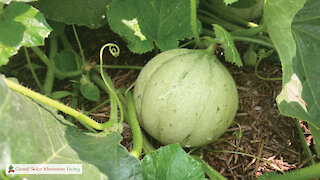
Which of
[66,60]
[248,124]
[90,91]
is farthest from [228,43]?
[66,60]

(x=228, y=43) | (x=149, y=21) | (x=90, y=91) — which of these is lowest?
(x=90, y=91)

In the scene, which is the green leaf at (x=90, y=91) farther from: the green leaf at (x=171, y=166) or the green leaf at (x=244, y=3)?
the green leaf at (x=244, y=3)

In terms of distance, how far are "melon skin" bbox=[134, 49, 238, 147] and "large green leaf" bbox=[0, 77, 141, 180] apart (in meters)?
0.26

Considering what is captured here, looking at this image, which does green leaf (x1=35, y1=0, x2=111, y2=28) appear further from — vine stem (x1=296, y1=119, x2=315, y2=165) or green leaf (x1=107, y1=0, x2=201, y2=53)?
vine stem (x1=296, y1=119, x2=315, y2=165)

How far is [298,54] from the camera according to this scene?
1.13m

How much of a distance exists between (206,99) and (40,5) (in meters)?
0.72

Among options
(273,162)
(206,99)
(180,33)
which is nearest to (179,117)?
(206,99)

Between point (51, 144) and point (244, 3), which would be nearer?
point (51, 144)

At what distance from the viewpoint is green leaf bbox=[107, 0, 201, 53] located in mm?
1219

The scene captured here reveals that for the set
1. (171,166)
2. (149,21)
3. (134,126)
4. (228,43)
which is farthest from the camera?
(149,21)

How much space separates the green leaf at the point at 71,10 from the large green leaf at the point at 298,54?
2.10 feet

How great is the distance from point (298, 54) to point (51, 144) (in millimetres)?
846

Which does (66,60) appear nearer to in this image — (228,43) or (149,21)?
(149,21)

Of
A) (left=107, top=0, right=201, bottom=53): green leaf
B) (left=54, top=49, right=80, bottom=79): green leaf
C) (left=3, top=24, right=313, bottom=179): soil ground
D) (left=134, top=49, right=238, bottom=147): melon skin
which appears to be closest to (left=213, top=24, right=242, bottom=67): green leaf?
(left=134, top=49, right=238, bottom=147): melon skin
